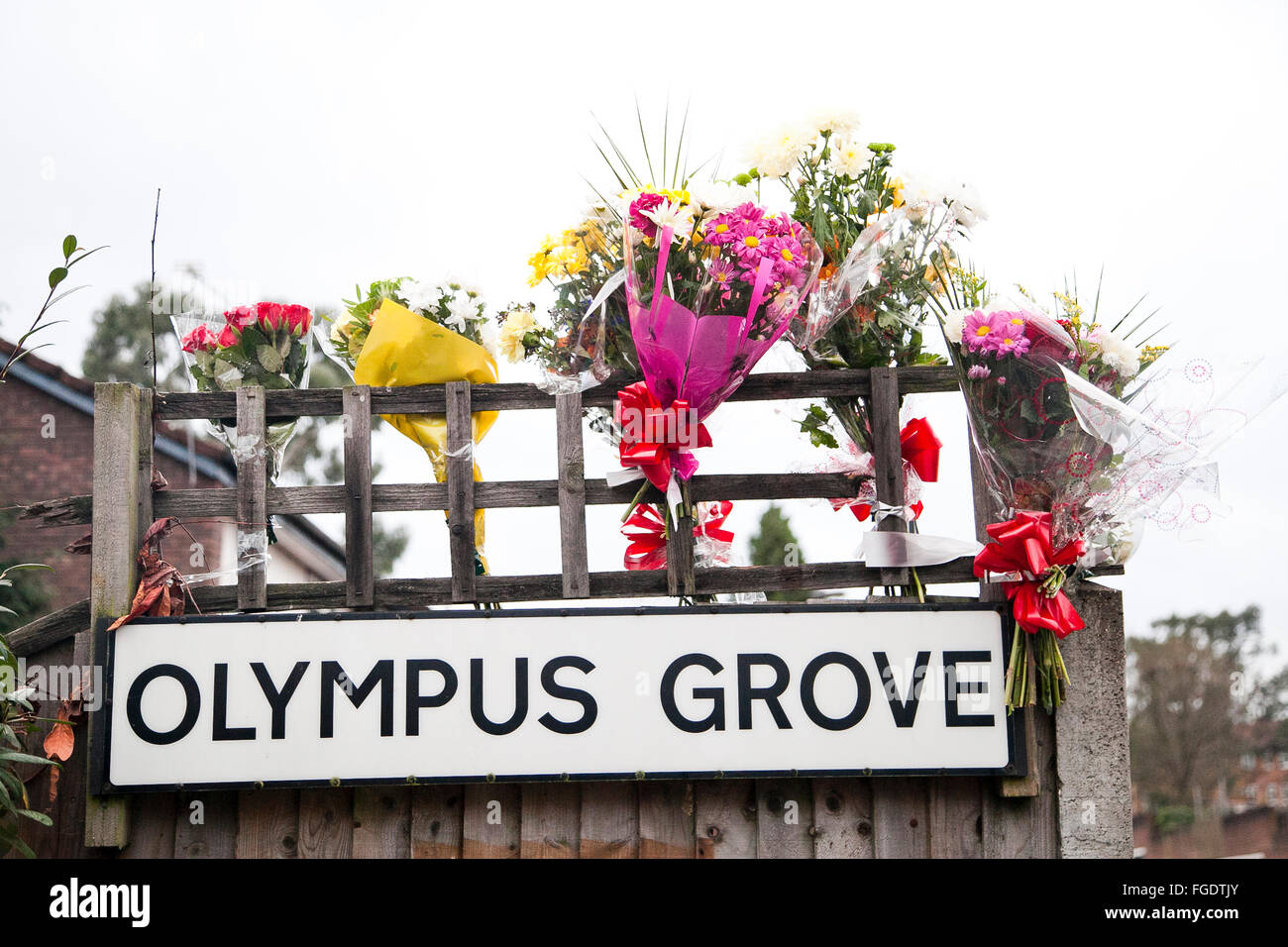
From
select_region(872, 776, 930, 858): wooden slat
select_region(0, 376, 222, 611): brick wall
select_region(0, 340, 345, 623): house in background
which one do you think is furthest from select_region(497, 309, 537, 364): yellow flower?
select_region(0, 376, 222, 611): brick wall

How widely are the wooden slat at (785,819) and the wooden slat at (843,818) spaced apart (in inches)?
1.1

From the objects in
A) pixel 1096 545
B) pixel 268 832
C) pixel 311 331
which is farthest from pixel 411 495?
pixel 1096 545

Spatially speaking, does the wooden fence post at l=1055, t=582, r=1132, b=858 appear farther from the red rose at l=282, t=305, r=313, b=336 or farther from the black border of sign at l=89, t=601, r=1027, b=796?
the red rose at l=282, t=305, r=313, b=336

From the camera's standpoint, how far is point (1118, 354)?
131 inches

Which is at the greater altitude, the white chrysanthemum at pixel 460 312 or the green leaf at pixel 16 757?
the white chrysanthemum at pixel 460 312

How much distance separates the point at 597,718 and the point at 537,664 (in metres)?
0.25

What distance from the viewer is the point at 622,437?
3.55 metres

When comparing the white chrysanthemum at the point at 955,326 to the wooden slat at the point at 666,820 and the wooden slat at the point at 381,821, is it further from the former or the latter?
the wooden slat at the point at 381,821

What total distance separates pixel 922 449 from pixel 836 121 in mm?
1131

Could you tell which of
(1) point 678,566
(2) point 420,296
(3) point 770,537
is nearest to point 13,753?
(2) point 420,296

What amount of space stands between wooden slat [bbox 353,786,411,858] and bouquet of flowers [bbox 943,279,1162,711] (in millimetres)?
1905

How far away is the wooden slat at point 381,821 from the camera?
3.40 m

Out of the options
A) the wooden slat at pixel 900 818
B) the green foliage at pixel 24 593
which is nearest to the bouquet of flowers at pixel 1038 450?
the wooden slat at pixel 900 818
